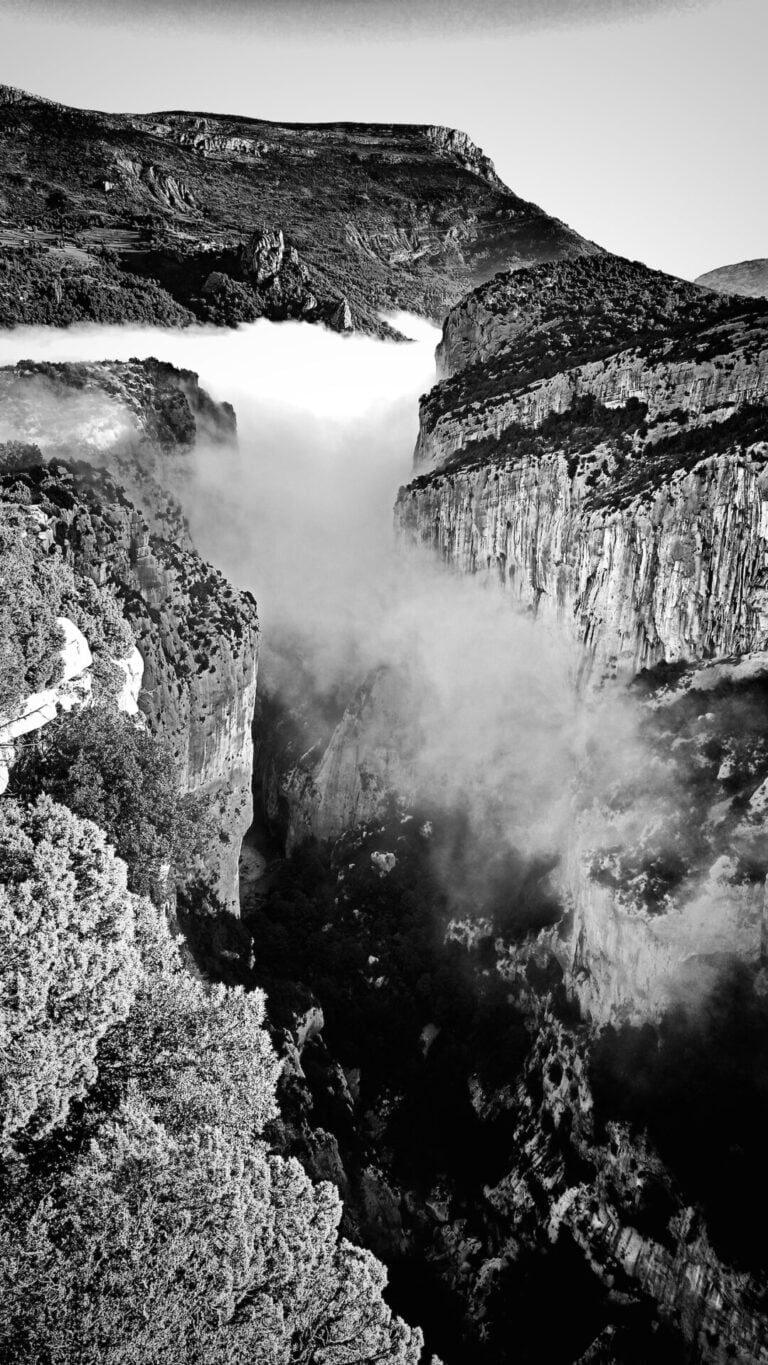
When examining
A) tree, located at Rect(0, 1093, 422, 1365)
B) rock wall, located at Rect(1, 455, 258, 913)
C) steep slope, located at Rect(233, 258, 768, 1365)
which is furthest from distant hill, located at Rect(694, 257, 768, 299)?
tree, located at Rect(0, 1093, 422, 1365)

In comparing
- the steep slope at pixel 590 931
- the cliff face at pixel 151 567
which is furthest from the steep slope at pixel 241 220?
the steep slope at pixel 590 931

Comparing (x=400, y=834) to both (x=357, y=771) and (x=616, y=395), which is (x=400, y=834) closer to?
(x=357, y=771)

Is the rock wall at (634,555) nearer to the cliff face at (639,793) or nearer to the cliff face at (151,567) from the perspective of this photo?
the cliff face at (639,793)

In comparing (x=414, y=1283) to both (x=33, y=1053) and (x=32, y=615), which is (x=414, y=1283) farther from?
(x=32, y=615)

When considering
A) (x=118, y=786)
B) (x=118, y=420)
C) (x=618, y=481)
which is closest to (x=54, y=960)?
(x=118, y=786)

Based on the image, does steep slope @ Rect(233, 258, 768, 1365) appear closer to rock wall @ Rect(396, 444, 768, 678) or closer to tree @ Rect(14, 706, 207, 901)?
rock wall @ Rect(396, 444, 768, 678)

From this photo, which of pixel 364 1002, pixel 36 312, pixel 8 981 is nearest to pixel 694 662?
pixel 364 1002
